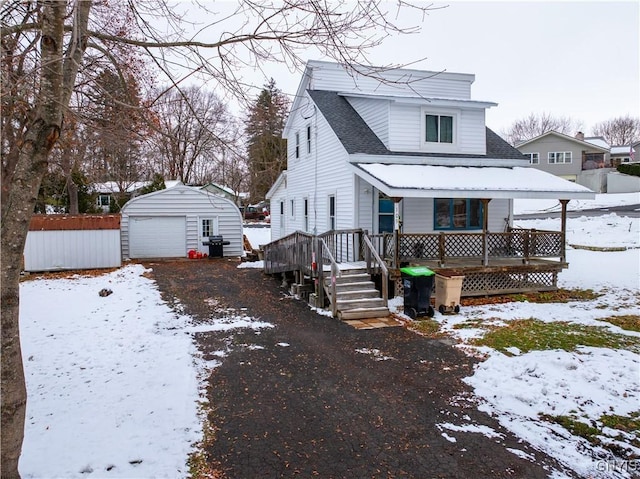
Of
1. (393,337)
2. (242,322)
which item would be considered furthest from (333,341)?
(242,322)

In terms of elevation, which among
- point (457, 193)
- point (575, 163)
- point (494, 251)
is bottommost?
point (494, 251)

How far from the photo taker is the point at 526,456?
4434 millimetres

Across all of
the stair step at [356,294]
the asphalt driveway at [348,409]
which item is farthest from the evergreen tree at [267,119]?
the stair step at [356,294]

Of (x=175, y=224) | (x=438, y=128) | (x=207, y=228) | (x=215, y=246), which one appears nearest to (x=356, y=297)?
(x=438, y=128)

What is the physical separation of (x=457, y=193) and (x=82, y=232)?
15116mm

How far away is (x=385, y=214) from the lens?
1442 centimetres

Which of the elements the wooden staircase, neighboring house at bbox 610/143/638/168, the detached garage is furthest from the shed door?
neighboring house at bbox 610/143/638/168

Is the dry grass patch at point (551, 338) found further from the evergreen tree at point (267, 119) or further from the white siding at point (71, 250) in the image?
the white siding at point (71, 250)

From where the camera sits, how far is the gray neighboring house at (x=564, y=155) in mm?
47344

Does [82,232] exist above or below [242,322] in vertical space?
above

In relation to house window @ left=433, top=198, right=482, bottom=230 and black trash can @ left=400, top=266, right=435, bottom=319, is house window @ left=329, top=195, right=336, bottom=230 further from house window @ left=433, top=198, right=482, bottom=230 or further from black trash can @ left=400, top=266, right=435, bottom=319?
black trash can @ left=400, top=266, right=435, bottom=319

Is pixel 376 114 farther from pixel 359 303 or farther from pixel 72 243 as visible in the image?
pixel 72 243

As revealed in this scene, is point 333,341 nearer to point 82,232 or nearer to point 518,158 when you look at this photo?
point 518,158

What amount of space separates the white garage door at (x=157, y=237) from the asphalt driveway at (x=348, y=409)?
14415 millimetres
